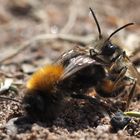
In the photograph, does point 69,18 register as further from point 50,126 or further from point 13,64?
point 50,126

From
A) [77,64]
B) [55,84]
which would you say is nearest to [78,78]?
[77,64]

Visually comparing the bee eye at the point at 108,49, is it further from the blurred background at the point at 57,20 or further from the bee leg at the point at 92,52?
the blurred background at the point at 57,20

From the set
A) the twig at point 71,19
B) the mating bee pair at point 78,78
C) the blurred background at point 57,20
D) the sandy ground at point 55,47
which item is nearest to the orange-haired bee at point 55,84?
the mating bee pair at point 78,78

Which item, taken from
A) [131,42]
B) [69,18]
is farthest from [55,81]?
[69,18]

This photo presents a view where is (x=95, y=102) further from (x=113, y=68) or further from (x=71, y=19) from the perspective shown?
(x=71, y=19)

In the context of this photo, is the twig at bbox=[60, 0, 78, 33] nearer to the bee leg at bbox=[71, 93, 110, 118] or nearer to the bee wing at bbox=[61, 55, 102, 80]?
the bee leg at bbox=[71, 93, 110, 118]
